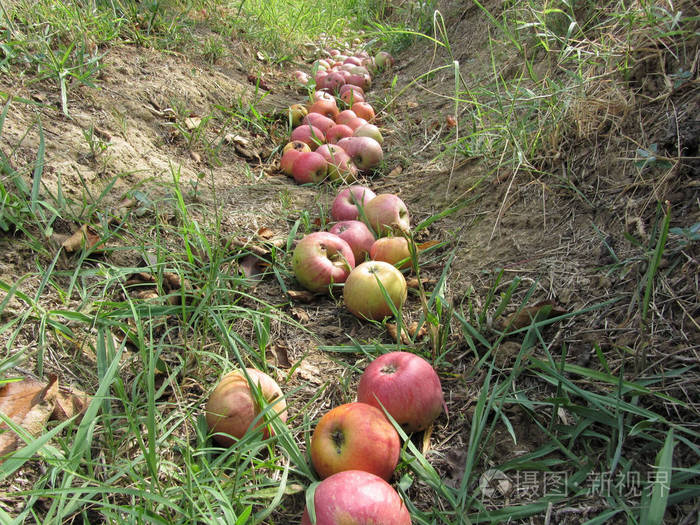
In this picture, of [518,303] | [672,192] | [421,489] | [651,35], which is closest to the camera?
[421,489]

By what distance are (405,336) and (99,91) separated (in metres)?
2.73

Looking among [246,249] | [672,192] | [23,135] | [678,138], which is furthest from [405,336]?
[23,135]

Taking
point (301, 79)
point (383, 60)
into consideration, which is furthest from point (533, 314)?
point (383, 60)

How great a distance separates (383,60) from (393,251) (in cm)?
439

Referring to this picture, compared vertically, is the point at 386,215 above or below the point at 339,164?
above

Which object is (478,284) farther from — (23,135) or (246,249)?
(23,135)

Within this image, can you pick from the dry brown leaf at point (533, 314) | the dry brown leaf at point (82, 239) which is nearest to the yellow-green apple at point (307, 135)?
the dry brown leaf at point (82, 239)

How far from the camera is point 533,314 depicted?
71.2 inches

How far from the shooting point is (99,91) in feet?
10.4

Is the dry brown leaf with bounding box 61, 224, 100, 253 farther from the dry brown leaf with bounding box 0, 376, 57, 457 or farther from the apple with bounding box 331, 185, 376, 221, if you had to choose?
the apple with bounding box 331, 185, 376, 221

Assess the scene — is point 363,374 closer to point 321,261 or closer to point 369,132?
point 321,261

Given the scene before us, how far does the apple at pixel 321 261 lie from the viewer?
2393 millimetres

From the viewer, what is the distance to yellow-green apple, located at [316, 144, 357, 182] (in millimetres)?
3521

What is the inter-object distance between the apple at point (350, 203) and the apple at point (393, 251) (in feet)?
1.29
